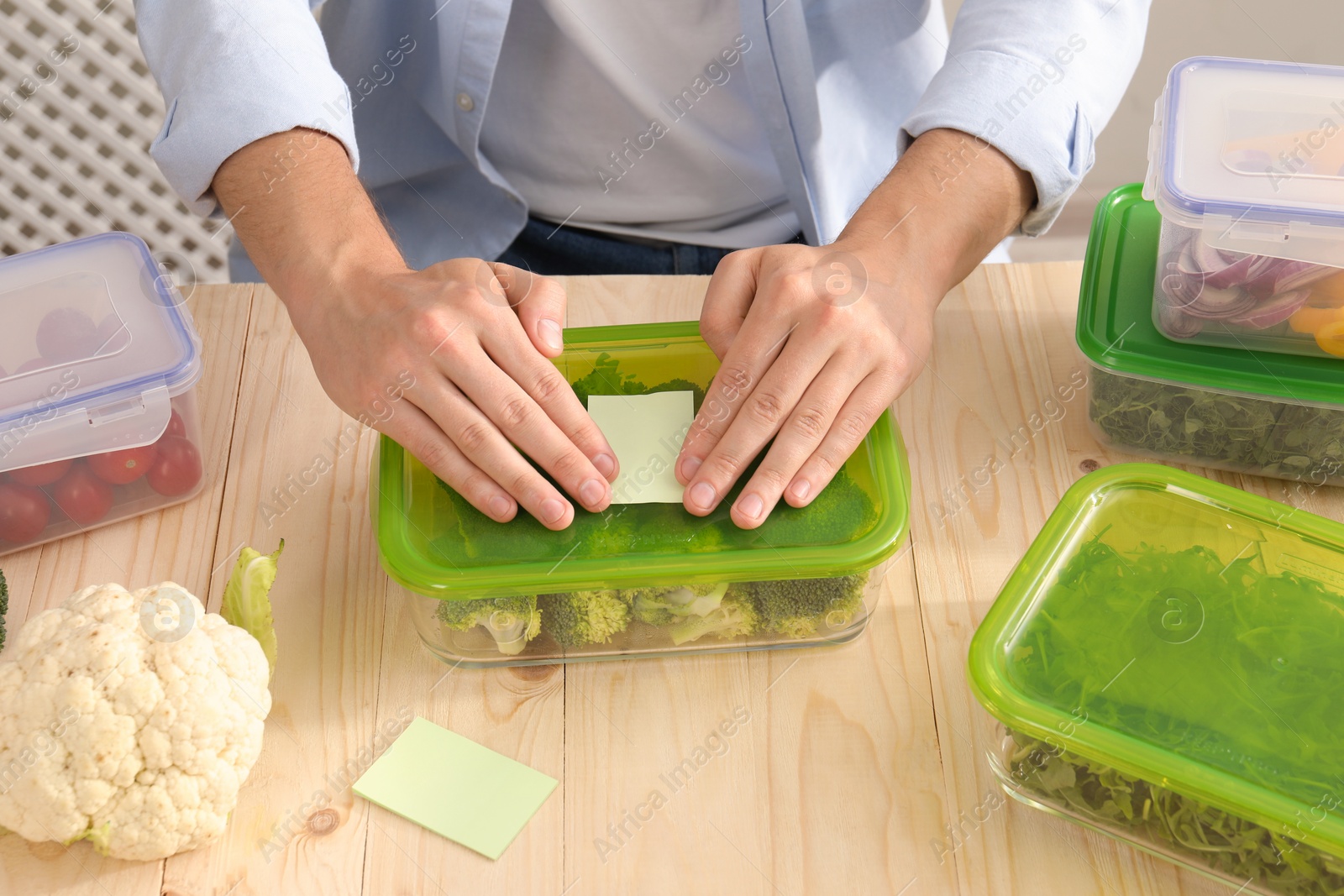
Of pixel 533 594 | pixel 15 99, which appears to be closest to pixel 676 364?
pixel 533 594

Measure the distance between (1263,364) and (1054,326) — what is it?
0.91 ft

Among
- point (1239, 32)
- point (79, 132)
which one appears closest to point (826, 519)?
point (1239, 32)

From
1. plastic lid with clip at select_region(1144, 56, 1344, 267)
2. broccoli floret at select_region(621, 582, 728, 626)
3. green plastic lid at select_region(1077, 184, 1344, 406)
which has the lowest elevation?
broccoli floret at select_region(621, 582, 728, 626)

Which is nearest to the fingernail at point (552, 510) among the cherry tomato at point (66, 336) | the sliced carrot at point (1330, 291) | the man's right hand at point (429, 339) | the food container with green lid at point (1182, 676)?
the man's right hand at point (429, 339)

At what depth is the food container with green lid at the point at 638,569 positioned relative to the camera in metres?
0.87

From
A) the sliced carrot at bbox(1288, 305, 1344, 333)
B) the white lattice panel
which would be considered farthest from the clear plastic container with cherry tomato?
the white lattice panel

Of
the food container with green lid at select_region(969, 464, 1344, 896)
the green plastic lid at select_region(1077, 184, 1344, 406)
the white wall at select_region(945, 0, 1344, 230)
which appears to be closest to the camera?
the food container with green lid at select_region(969, 464, 1344, 896)

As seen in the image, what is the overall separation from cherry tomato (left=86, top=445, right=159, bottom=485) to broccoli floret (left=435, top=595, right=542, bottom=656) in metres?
0.35

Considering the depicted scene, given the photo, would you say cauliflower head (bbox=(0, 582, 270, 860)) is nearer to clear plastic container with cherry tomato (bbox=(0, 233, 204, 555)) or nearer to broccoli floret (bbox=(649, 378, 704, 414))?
clear plastic container with cherry tomato (bbox=(0, 233, 204, 555))

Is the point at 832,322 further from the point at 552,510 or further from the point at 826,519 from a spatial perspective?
the point at 552,510

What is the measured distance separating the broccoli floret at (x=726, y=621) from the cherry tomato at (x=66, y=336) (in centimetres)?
60

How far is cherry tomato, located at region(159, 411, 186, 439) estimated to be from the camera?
1.03 meters

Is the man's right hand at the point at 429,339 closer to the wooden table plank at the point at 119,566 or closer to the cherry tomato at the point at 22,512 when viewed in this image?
the wooden table plank at the point at 119,566

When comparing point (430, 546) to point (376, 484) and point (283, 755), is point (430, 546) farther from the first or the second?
point (283, 755)
